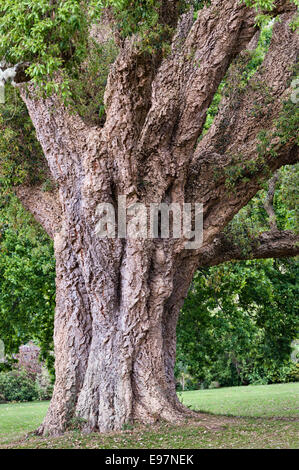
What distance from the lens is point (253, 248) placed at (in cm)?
1260

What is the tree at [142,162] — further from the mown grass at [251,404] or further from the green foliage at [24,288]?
the mown grass at [251,404]

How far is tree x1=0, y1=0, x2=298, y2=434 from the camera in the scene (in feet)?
28.7

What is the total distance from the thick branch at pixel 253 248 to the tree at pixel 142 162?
1674 mm

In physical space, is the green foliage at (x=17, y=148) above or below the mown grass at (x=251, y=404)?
above

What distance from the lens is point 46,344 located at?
17.0 meters

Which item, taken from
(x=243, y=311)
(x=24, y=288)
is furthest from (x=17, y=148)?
(x=243, y=311)

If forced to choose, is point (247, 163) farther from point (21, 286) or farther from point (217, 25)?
point (21, 286)

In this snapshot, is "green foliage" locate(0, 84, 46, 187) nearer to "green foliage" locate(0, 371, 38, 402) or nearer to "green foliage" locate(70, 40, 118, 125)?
"green foliage" locate(70, 40, 118, 125)

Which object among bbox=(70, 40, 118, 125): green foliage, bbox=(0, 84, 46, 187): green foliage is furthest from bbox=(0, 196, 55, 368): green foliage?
bbox=(70, 40, 118, 125): green foliage

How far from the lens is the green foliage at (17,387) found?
26.1 metres

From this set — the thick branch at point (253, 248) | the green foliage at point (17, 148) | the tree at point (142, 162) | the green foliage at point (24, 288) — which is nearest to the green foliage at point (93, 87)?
the tree at point (142, 162)

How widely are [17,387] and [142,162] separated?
19797mm

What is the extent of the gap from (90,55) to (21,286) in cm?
770
